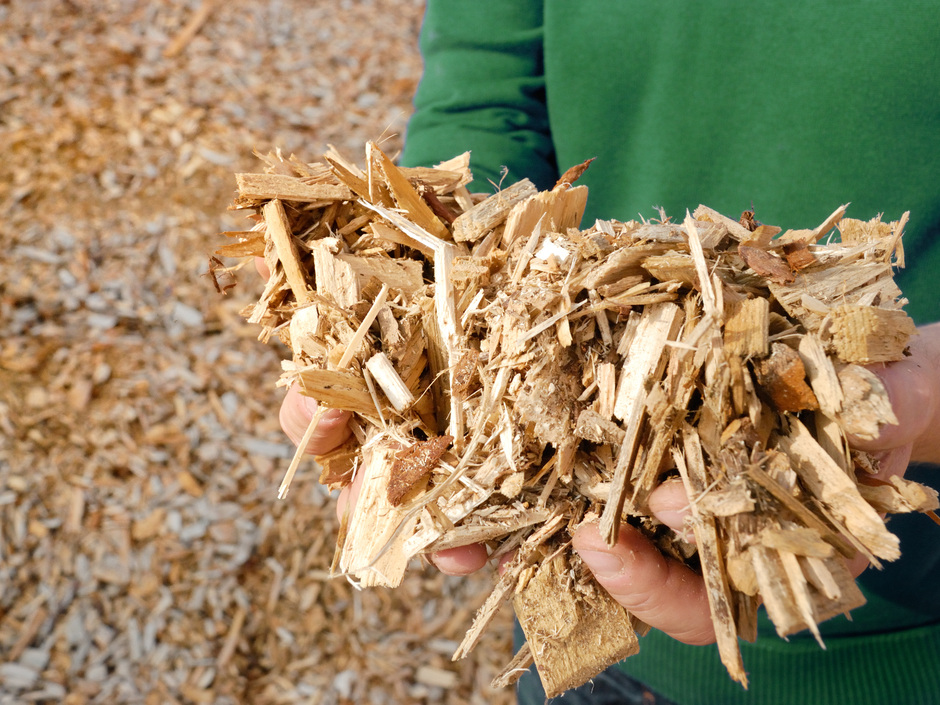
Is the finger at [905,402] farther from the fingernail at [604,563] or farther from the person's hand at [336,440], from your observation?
the person's hand at [336,440]

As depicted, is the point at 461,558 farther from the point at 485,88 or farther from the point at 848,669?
the point at 485,88

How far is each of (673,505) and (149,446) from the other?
2519 mm

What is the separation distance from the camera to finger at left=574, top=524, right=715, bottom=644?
42.9 inches

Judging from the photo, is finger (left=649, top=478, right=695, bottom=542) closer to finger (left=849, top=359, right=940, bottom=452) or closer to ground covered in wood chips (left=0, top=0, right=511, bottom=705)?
finger (left=849, top=359, right=940, bottom=452)

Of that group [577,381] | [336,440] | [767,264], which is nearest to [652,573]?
[577,381]

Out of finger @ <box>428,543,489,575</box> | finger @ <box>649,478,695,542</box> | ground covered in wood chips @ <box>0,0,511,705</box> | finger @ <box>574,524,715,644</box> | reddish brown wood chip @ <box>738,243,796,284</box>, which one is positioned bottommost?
ground covered in wood chips @ <box>0,0,511,705</box>

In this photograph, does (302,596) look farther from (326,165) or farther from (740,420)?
(740,420)

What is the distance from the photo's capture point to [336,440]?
1331 millimetres

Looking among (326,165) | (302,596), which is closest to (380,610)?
(302,596)

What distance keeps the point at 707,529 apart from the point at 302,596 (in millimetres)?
2192

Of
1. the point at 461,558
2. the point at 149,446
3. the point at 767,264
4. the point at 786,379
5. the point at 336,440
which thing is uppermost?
the point at 767,264

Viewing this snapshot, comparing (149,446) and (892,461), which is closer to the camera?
(892,461)

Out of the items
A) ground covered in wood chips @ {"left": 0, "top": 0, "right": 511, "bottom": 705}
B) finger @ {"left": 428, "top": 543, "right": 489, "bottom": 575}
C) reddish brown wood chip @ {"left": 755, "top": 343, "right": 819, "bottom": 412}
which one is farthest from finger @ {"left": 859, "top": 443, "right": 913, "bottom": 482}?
ground covered in wood chips @ {"left": 0, "top": 0, "right": 511, "bottom": 705}

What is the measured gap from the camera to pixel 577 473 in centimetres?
116
